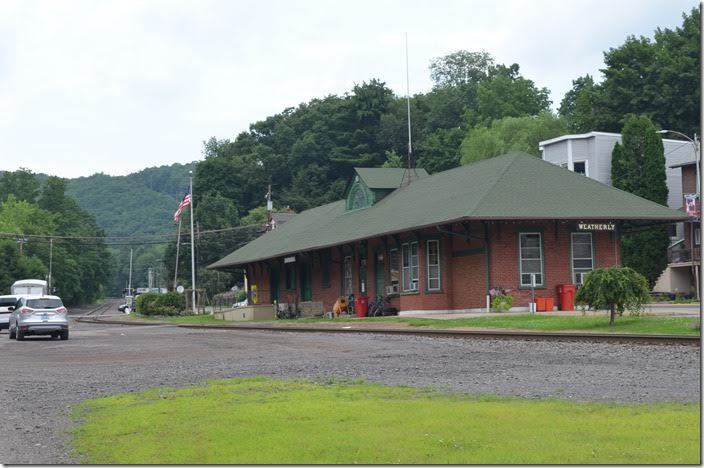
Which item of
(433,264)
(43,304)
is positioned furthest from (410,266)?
(43,304)

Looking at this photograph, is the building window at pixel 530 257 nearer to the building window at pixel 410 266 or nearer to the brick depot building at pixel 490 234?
the brick depot building at pixel 490 234

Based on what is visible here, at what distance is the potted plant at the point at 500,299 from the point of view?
127 ft

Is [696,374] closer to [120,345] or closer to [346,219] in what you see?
[120,345]

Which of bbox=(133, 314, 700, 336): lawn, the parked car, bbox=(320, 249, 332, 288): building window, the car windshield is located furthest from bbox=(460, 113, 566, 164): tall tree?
the car windshield

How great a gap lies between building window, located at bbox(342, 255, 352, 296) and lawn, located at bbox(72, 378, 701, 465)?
123ft

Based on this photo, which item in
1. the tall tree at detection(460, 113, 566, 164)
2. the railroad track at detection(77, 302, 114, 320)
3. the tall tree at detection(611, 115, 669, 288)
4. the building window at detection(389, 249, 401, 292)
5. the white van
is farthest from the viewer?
the tall tree at detection(460, 113, 566, 164)

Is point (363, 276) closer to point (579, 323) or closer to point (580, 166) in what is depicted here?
point (579, 323)

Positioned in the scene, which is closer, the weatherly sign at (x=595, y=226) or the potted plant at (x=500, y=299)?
the potted plant at (x=500, y=299)

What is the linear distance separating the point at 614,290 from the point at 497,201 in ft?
48.3

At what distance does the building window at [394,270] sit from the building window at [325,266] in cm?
775

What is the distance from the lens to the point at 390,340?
1078 inches

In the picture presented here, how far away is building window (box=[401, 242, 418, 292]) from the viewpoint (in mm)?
43469

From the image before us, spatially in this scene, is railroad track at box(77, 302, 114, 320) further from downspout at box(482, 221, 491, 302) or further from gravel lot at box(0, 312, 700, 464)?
gravel lot at box(0, 312, 700, 464)

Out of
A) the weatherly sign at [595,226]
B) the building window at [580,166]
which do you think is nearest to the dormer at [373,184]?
the weatherly sign at [595,226]
